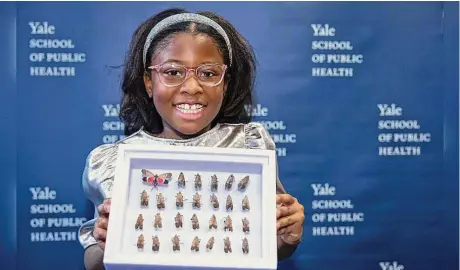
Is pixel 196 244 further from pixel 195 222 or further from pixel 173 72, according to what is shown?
pixel 173 72

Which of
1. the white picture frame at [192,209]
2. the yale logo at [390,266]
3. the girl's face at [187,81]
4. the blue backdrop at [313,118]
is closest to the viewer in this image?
the white picture frame at [192,209]

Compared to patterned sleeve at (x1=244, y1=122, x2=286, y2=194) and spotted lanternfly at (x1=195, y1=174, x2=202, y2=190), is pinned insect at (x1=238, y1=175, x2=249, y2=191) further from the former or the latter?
patterned sleeve at (x1=244, y1=122, x2=286, y2=194)

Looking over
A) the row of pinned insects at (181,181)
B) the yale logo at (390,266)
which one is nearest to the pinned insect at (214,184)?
the row of pinned insects at (181,181)

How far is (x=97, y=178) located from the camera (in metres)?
1.28

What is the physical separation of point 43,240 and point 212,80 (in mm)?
818

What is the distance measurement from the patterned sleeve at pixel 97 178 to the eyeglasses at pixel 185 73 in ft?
0.68

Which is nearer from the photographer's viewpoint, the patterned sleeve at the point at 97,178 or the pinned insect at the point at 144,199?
the pinned insect at the point at 144,199

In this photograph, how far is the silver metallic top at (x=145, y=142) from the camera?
1.28 m

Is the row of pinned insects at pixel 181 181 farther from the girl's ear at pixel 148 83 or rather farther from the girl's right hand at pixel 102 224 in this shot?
the girl's ear at pixel 148 83

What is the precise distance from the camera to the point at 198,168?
1.08 metres

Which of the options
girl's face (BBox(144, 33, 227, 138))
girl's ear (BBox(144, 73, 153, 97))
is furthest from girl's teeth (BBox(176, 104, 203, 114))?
girl's ear (BBox(144, 73, 153, 97))

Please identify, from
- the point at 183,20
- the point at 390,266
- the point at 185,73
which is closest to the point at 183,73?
the point at 185,73

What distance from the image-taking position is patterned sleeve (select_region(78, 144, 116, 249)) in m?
1.26

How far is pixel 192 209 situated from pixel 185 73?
30cm
